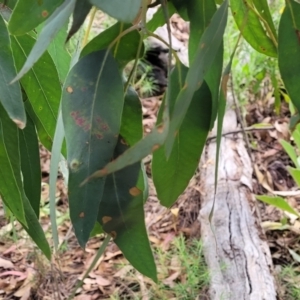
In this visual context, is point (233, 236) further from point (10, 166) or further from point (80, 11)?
point (80, 11)

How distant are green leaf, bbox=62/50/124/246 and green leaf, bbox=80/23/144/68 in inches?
3.1

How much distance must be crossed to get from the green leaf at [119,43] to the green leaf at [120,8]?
19 centimetres

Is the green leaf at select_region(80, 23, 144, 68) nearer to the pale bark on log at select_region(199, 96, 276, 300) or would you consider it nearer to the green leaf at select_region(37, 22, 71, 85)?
the green leaf at select_region(37, 22, 71, 85)

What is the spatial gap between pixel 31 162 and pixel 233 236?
76cm

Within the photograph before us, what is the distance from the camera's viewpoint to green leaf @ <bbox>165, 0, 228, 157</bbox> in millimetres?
481

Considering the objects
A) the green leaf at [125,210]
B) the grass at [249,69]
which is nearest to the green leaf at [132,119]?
the green leaf at [125,210]

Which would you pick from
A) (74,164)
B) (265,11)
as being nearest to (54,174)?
(74,164)

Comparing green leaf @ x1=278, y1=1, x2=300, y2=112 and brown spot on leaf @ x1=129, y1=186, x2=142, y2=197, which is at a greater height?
green leaf @ x1=278, y1=1, x2=300, y2=112

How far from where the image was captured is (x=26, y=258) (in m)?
1.71

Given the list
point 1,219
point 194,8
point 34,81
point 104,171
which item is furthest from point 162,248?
point 104,171

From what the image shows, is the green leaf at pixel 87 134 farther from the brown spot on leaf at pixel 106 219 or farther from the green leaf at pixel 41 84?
the green leaf at pixel 41 84

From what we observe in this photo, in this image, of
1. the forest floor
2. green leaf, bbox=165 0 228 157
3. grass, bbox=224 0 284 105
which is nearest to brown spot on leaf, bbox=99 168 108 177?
green leaf, bbox=165 0 228 157

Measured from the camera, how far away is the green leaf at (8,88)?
2.01 feet

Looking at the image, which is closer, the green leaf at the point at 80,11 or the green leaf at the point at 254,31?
the green leaf at the point at 80,11
